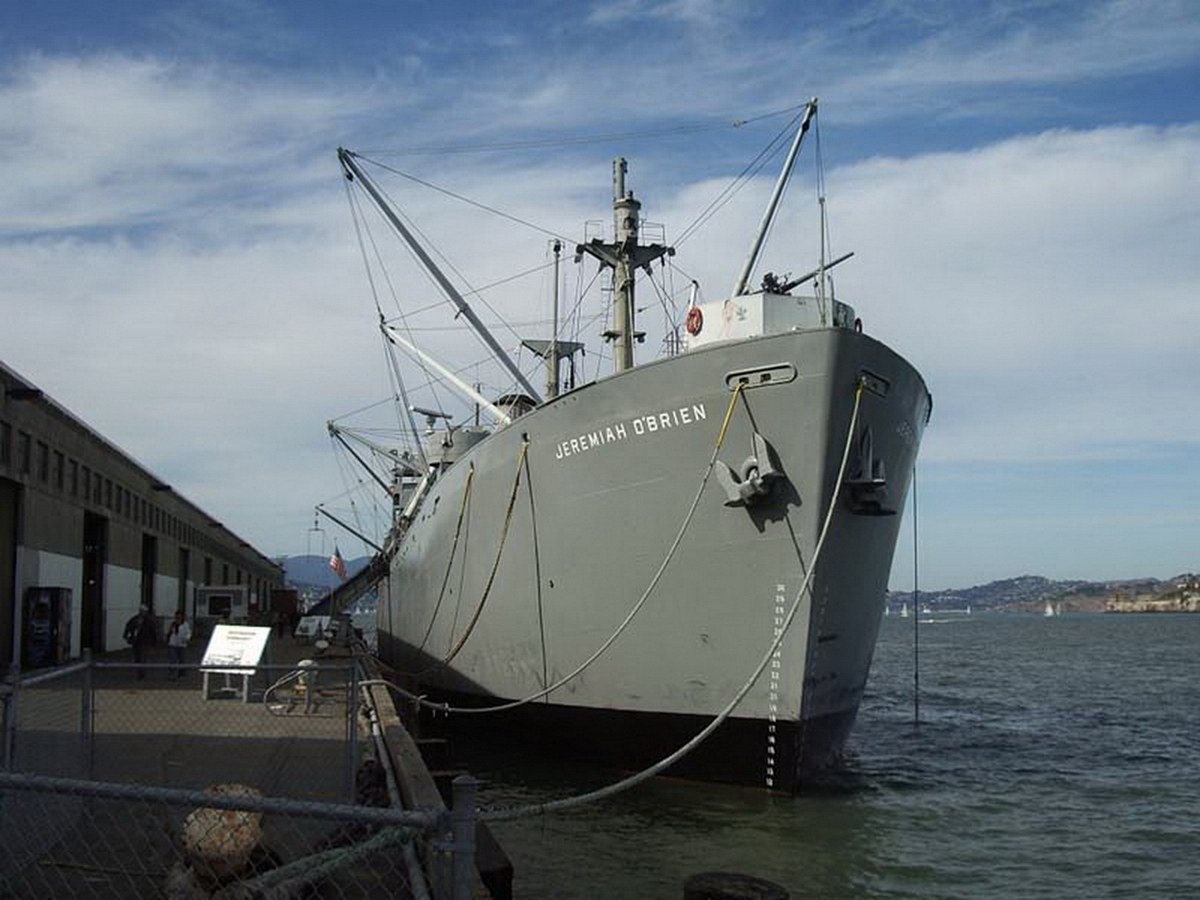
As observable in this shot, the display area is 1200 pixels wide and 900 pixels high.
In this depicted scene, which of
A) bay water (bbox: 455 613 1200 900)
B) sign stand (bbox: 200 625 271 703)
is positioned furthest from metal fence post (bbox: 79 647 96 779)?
sign stand (bbox: 200 625 271 703)

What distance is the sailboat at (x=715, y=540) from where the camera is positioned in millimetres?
12320

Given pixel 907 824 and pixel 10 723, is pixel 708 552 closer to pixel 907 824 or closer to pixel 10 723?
pixel 907 824

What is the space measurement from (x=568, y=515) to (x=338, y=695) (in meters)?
6.66

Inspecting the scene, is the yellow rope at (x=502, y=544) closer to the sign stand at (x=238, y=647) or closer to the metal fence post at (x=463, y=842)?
the sign stand at (x=238, y=647)

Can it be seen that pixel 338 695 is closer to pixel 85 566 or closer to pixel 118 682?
pixel 118 682

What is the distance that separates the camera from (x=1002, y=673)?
4381cm

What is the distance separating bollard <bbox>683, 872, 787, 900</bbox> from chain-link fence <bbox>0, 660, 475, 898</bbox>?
4.51ft

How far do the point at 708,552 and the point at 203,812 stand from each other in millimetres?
8032

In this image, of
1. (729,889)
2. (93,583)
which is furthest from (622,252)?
(93,583)

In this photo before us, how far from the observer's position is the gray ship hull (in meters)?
12.3

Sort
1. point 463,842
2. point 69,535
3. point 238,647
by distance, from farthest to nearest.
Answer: point 69,535, point 238,647, point 463,842

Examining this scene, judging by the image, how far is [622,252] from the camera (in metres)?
18.3

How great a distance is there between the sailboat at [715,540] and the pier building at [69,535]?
11.0 meters

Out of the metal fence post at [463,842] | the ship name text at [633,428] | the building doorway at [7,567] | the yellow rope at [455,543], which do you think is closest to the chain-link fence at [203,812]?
the metal fence post at [463,842]
